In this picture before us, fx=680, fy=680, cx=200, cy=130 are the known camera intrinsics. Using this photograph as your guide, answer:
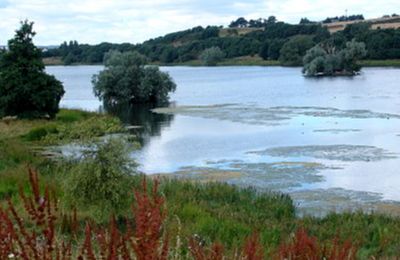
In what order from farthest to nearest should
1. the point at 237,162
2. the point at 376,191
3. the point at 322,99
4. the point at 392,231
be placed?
the point at 322,99, the point at 237,162, the point at 376,191, the point at 392,231

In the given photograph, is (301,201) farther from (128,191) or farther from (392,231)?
(128,191)

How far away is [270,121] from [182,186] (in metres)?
19.7

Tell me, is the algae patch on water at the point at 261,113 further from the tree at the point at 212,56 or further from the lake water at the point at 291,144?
the tree at the point at 212,56

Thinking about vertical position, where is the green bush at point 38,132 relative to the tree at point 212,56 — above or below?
below

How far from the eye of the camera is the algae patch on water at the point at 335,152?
71.8 ft

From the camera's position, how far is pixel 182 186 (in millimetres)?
15555

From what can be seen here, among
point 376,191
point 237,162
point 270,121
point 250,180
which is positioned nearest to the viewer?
point 376,191

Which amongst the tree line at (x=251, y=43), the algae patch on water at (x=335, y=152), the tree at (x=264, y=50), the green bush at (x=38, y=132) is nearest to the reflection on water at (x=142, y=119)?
the green bush at (x=38, y=132)

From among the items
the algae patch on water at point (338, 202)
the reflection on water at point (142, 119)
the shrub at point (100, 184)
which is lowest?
the reflection on water at point (142, 119)

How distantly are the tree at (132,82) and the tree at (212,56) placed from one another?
78.4 meters

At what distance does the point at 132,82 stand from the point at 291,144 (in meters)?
26.4

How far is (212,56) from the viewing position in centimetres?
12962

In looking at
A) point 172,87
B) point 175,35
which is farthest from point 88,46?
point 172,87

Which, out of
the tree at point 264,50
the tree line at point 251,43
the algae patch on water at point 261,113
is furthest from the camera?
the tree at point 264,50
